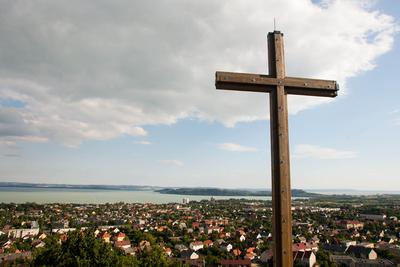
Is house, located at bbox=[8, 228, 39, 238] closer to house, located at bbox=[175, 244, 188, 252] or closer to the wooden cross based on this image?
house, located at bbox=[175, 244, 188, 252]

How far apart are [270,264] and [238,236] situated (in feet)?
143

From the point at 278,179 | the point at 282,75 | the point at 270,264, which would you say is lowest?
the point at 270,264

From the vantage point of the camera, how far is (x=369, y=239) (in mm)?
47688

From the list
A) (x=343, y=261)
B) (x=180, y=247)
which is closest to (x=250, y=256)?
(x=180, y=247)

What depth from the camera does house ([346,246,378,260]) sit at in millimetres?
34812

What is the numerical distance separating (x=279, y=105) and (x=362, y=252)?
131ft

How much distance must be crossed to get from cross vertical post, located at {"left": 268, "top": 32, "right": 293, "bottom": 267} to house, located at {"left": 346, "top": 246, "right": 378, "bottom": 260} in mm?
37913

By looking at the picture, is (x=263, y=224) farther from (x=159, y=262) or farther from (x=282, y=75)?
(x=282, y=75)

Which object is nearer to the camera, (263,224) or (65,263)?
(65,263)

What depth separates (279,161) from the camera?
8.33 ft

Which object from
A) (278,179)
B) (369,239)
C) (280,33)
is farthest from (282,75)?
(369,239)

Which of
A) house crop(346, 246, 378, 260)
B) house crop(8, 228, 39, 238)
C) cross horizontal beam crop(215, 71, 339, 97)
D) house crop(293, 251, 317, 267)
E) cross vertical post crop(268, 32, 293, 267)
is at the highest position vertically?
cross horizontal beam crop(215, 71, 339, 97)

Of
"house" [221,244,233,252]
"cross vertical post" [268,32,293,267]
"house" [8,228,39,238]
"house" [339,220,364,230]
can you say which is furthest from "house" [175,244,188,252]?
"cross vertical post" [268,32,293,267]

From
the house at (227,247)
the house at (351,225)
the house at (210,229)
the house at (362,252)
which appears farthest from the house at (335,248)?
the house at (351,225)
